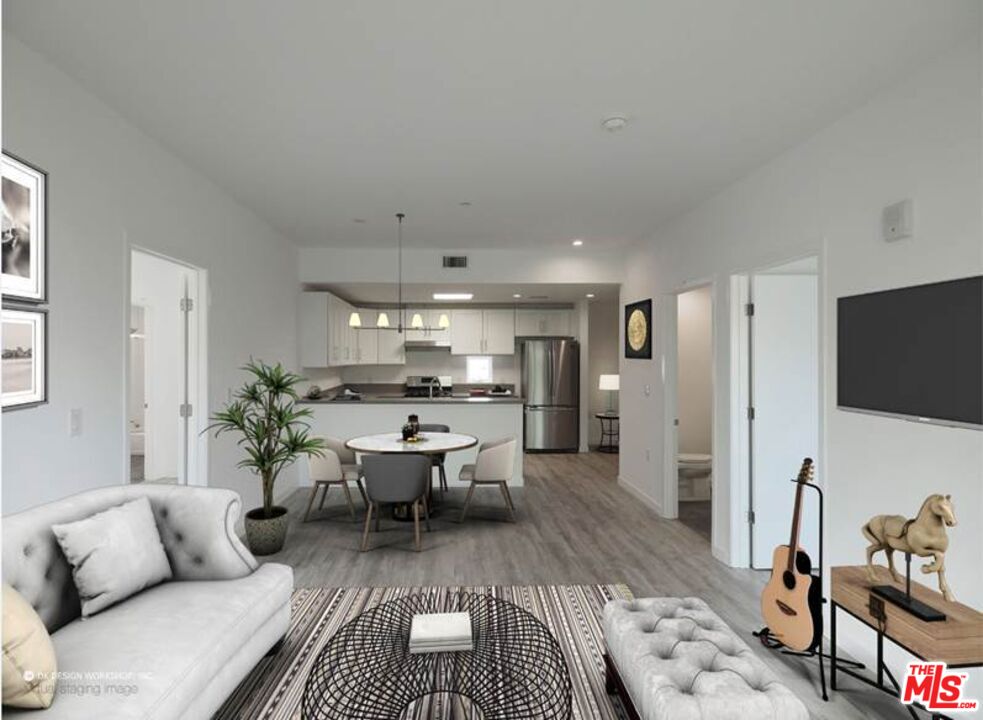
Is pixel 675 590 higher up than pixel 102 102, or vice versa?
pixel 102 102

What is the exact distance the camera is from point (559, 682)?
5.99ft

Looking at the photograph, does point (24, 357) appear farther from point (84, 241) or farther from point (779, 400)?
point (779, 400)

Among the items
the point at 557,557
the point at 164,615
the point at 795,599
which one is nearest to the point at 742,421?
the point at 795,599

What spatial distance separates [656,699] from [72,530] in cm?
216

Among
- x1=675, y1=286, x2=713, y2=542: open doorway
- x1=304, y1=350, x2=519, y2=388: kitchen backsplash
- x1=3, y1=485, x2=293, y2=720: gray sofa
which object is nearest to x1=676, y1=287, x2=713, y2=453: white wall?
x1=675, y1=286, x2=713, y2=542: open doorway

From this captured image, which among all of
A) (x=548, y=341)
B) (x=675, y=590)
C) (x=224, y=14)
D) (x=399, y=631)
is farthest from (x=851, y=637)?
(x=548, y=341)

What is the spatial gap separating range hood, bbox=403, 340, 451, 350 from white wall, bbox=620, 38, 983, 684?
5275 mm

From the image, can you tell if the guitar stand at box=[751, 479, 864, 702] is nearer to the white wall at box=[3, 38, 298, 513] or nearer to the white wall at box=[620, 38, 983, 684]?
the white wall at box=[620, 38, 983, 684]

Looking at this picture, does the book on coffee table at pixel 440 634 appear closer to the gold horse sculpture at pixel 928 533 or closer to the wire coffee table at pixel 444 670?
the wire coffee table at pixel 444 670

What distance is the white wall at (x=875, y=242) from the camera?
2084 millimetres

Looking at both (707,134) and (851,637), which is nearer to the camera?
(851,637)

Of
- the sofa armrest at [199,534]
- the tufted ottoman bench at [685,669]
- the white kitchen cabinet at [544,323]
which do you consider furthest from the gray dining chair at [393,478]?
the white kitchen cabinet at [544,323]

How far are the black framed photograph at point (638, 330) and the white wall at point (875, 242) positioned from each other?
1412 millimetres

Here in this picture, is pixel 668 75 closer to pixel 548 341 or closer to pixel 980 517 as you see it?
pixel 980 517
